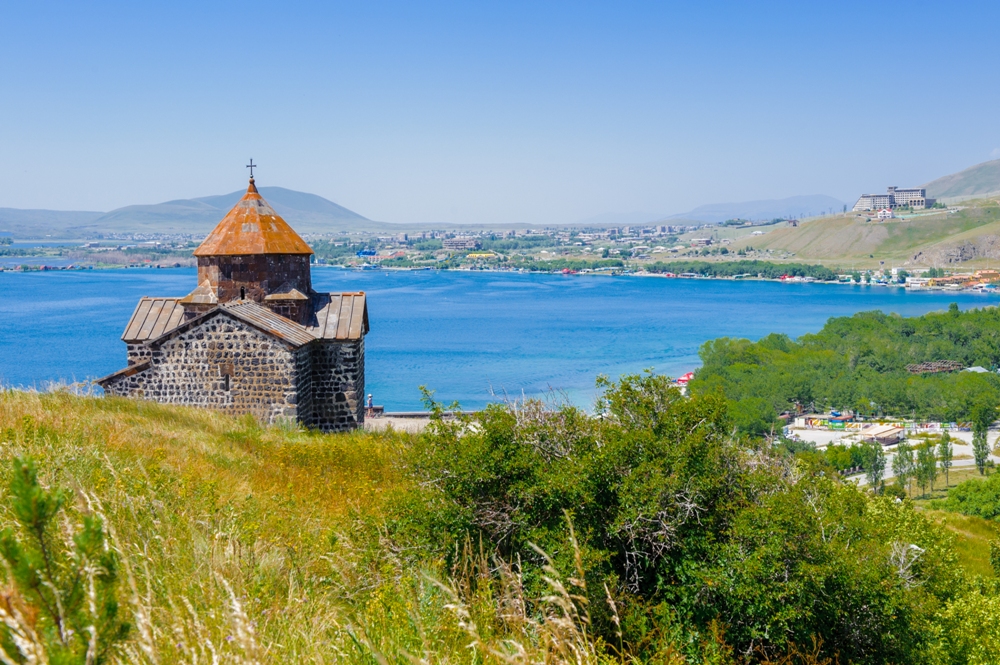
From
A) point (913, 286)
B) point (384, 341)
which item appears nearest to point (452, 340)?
point (384, 341)

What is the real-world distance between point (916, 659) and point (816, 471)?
9.50 ft

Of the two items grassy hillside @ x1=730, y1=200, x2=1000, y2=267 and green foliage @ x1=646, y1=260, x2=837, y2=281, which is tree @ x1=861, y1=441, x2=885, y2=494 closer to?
green foliage @ x1=646, y1=260, x2=837, y2=281

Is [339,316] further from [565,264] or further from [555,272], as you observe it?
[565,264]

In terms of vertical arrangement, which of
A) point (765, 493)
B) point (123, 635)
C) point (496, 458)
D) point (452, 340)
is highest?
point (123, 635)

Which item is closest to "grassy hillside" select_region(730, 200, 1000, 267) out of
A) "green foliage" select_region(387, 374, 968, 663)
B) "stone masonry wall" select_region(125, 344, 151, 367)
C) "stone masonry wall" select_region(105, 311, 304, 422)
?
"stone masonry wall" select_region(105, 311, 304, 422)

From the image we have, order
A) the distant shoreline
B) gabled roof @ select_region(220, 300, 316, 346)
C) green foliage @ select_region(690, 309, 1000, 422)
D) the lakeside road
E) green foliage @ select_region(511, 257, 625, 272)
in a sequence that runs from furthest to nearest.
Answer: green foliage @ select_region(511, 257, 625, 272), the distant shoreline, green foliage @ select_region(690, 309, 1000, 422), the lakeside road, gabled roof @ select_region(220, 300, 316, 346)

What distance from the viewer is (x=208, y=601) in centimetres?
263

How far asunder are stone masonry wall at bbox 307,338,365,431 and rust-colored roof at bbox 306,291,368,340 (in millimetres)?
140

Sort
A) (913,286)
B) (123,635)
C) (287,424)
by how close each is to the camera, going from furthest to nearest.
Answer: (913,286)
(287,424)
(123,635)

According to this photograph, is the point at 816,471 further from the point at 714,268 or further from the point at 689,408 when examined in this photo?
the point at 714,268

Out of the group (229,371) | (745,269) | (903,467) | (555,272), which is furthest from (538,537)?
(555,272)

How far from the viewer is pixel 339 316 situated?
1226 centimetres

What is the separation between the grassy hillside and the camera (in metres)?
131

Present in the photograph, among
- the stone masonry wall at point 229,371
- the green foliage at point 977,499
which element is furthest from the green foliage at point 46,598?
the green foliage at point 977,499
